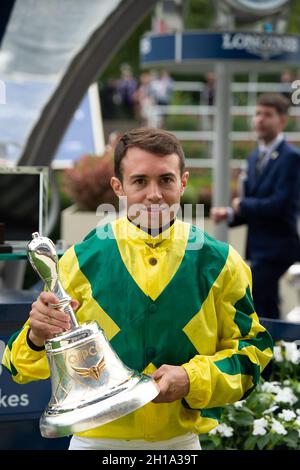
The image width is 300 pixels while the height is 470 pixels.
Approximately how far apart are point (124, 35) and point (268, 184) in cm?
139

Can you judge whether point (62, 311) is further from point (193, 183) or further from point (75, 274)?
point (193, 183)

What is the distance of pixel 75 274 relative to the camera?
2928 millimetres

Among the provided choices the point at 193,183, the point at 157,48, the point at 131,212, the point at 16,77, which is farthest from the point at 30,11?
the point at 193,183

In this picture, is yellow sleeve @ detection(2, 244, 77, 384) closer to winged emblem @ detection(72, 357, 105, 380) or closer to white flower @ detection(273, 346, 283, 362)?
winged emblem @ detection(72, 357, 105, 380)

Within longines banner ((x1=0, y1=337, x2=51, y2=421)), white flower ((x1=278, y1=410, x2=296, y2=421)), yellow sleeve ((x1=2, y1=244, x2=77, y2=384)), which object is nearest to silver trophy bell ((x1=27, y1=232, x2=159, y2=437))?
yellow sleeve ((x1=2, y1=244, x2=77, y2=384))

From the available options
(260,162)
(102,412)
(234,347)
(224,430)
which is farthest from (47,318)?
(260,162)

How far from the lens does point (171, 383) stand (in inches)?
105

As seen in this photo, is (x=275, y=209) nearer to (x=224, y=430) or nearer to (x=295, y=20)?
(x=224, y=430)

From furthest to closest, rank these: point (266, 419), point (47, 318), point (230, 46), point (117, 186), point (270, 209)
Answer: point (230, 46) < point (270, 209) < point (266, 419) < point (117, 186) < point (47, 318)

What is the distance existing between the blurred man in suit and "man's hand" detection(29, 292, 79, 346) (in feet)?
13.7

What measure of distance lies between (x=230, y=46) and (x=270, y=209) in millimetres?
2026

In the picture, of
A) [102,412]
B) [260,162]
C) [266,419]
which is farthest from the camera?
[260,162]

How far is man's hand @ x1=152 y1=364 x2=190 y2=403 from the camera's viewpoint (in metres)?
2.66

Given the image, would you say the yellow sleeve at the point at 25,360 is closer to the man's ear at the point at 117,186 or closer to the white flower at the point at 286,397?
the man's ear at the point at 117,186
